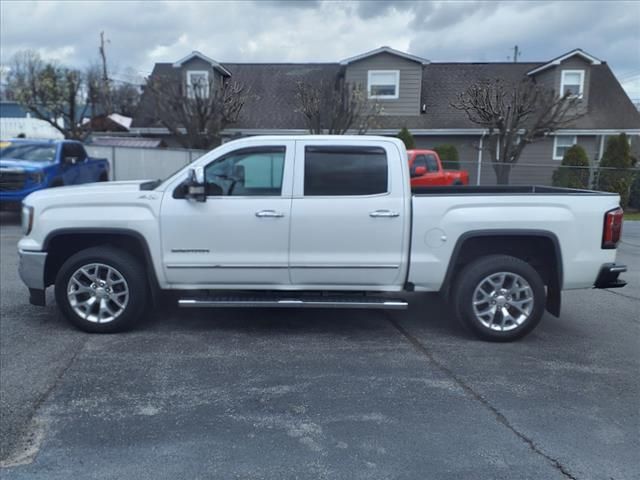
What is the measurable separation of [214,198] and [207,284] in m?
0.84

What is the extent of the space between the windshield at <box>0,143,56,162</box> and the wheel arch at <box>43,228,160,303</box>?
9322mm

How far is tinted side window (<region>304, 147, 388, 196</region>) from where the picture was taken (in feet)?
17.9

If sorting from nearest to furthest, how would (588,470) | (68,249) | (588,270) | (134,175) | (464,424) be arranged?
(588,470) < (464,424) < (588,270) < (68,249) < (134,175)

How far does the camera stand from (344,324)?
6023 mm

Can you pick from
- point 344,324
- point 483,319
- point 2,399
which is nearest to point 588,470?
point 483,319

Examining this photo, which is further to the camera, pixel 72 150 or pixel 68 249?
pixel 72 150

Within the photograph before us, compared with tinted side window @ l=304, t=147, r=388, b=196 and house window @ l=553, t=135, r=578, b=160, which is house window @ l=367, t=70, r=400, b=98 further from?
house window @ l=553, t=135, r=578, b=160

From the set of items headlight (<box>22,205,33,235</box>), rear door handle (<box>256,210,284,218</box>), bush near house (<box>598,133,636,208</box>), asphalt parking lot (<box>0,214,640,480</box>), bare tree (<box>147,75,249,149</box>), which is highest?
bare tree (<box>147,75,249,149</box>)

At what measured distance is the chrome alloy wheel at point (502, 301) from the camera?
5449 mm

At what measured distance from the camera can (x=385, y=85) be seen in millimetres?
7387

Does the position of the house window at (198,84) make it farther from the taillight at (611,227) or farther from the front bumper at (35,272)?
the taillight at (611,227)

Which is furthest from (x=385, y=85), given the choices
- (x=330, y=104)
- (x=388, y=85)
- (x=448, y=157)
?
(x=448, y=157)

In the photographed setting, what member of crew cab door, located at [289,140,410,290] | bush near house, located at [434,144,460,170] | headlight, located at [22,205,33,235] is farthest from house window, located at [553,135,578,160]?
headlight, located at [22,205,33,235]

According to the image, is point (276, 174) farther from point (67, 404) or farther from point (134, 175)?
point (134, 175)
